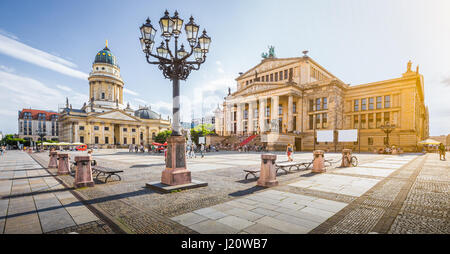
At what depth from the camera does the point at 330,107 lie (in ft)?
126

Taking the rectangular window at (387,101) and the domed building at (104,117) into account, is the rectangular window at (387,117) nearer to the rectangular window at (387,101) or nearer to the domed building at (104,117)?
the rectangular window at (387,101)

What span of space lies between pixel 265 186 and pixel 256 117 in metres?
45.9

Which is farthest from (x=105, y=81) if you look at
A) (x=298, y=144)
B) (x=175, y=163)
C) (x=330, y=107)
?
(x=175, y=163)

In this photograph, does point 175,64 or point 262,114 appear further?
point 262,114

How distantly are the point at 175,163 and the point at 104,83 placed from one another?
89258 mm

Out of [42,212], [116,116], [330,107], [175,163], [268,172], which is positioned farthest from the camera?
[116,116]

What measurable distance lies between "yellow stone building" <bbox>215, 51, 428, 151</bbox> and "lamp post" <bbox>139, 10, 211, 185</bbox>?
29408 mm

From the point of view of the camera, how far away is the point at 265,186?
292 inches

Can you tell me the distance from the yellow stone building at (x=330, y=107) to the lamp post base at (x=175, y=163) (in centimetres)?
2955

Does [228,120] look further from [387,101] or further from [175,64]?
[175,64]

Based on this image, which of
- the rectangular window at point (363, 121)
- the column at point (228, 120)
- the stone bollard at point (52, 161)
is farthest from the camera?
the column at point (228, 120)

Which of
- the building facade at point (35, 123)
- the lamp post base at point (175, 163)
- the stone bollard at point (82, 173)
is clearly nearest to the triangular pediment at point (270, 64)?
the lamp post base at point (175, 163)

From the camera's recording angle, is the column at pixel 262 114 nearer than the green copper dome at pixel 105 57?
Yes

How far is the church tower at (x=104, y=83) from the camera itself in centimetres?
7931
